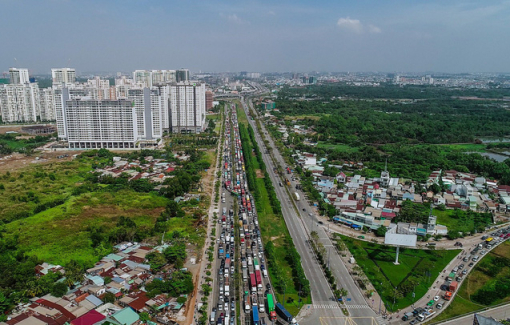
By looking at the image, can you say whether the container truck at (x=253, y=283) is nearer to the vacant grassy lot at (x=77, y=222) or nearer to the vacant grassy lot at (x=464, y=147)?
the vacant grassy lot at (x=77, y=222)

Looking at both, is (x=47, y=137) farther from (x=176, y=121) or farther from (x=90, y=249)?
(x=90, y=249)

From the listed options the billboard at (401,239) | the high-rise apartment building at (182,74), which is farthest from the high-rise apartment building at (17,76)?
the billboard at (401,239)

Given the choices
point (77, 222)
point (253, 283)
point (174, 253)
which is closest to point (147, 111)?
point (77, 222)

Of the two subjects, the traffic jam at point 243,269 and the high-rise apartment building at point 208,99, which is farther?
the high-rise apartment building at point 208,99

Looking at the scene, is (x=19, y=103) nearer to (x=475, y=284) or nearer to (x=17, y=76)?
(x=17, y=76)

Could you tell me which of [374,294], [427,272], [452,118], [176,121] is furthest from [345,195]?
[452,118]

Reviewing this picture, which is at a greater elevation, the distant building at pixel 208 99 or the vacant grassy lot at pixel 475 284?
the distant building at pixel 208 99
